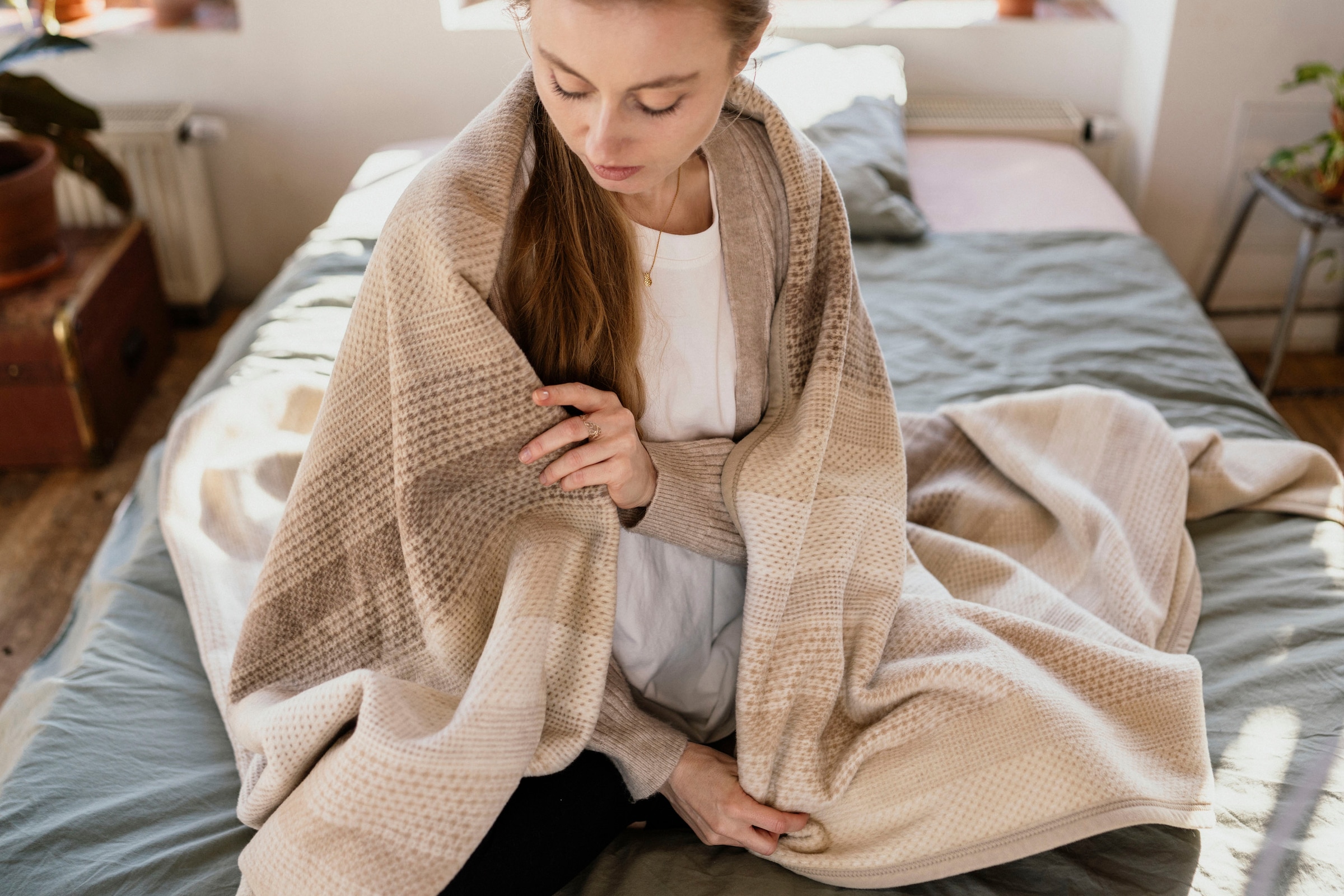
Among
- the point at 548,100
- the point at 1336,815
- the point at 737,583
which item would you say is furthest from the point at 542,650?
the point at 1336,815

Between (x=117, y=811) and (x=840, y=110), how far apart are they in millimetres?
1877

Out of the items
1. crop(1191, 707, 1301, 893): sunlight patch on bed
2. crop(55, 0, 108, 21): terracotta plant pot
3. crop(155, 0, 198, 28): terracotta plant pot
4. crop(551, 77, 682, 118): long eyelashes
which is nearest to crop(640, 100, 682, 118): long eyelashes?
crop(551, 77, 682, 118): long eyelashes

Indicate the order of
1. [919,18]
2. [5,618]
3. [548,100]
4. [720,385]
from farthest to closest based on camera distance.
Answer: [919,18] < [5,618] < [720,385] < [548,100]

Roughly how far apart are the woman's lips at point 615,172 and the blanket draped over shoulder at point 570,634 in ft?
0.32

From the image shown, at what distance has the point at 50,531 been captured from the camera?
2184 millimetres

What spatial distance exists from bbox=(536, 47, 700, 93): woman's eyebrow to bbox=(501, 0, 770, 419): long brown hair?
0.13 metres

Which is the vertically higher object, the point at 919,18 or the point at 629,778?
the point at 919,18

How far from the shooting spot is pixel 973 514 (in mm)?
1373

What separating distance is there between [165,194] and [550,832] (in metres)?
2.27

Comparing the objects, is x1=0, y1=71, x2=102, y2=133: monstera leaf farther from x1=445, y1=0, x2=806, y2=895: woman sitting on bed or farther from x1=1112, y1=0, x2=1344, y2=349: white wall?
x1=1112, y1=0, x2=1344, y2=349: white wall

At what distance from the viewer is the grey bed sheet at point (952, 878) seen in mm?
987

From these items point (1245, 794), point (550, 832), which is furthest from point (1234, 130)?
point (550, 832)

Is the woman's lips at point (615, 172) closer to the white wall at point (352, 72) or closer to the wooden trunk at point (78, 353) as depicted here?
the wooden trunk at point (78, 353)

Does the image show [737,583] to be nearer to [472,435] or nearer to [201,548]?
[472,435]
